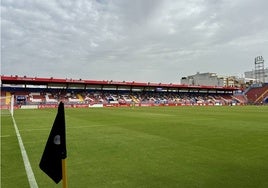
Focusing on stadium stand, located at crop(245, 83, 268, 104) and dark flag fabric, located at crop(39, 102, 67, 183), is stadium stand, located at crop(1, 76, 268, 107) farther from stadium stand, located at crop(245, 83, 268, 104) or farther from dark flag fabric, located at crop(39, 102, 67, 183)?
dark flag fabric, located at crop(39, 102, 67, 183)

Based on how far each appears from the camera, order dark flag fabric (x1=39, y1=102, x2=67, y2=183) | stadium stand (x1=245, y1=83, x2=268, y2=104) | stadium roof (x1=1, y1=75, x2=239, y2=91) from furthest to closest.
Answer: stadium stand (x1=245, y1=83, x2=268, y2=104), stadium roof (x1=1, y1=75, x2=239, y2=91), dark flag fabric (x1=39, y1=102, x2=67, y2=183)

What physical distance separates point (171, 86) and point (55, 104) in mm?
41453

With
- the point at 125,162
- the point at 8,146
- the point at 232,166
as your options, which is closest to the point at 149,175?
the point at 125,162

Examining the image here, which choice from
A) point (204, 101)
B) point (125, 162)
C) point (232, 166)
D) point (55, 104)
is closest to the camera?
point (232, 166)

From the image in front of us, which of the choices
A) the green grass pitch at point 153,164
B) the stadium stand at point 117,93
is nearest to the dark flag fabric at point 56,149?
the green grass pitch at point 153,164

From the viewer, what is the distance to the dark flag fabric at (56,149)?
3.70 m

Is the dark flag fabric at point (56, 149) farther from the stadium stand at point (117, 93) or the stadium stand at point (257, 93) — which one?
the stadium stand at point (257, 93)

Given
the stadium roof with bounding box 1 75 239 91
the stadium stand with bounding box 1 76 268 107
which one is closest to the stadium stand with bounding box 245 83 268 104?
the stadium stand with bounding box 1 76 268 107

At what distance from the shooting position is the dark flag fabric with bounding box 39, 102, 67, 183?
3.70 meters

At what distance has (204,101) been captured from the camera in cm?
9156

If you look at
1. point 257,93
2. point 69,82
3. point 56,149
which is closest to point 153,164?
point 56,149

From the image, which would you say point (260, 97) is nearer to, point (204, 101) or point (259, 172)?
point (204, 101)

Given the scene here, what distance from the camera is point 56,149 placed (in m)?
3.78

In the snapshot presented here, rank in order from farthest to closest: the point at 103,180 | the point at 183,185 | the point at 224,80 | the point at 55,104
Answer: the point at 224,80, the point at 55,104, the point at 103,180, the point at 183,185
